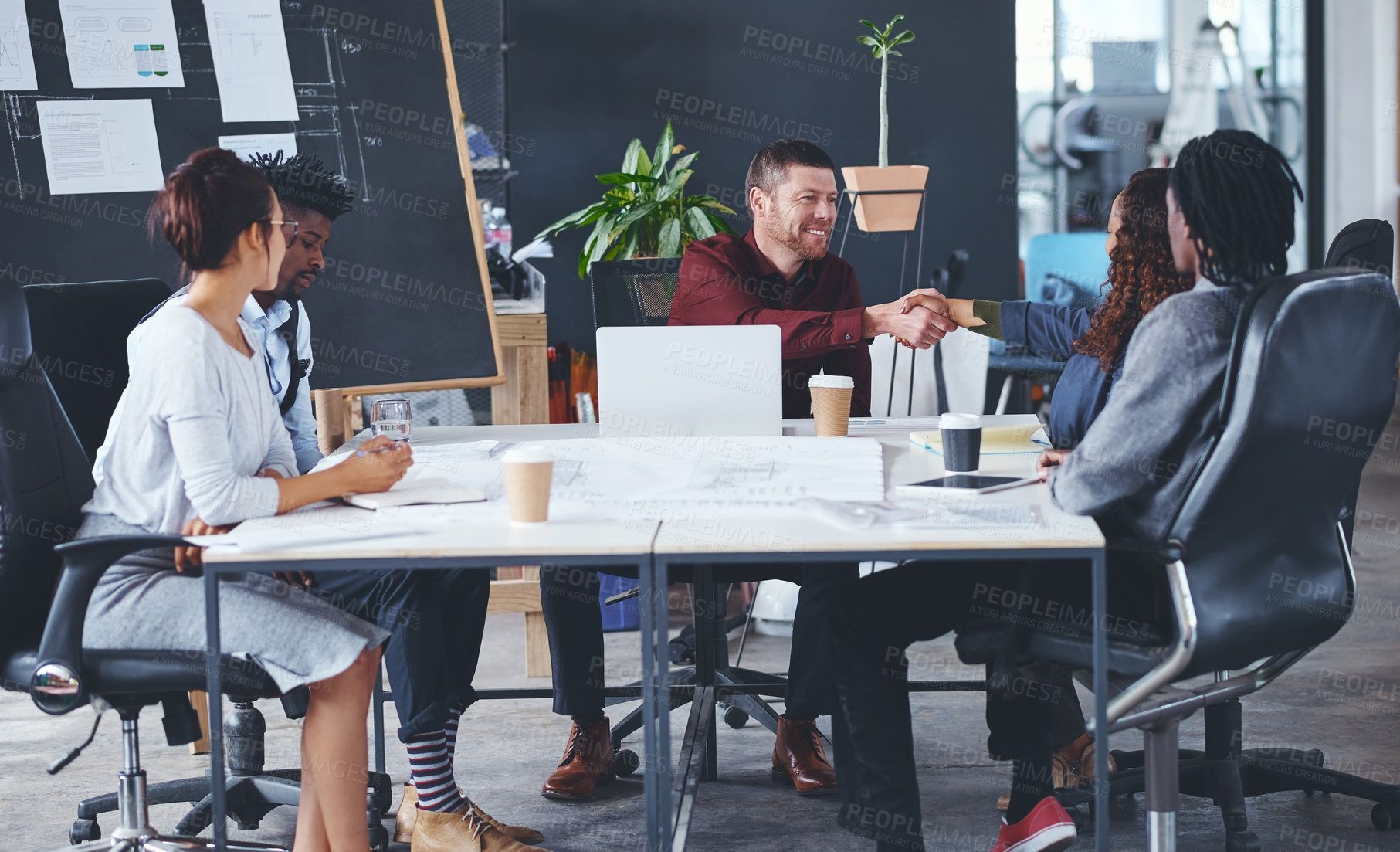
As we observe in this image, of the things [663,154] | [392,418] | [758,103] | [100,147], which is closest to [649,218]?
[663,154]

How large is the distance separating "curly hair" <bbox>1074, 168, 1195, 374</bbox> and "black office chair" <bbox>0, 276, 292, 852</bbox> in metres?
1.46

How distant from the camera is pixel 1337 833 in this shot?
7.38ft

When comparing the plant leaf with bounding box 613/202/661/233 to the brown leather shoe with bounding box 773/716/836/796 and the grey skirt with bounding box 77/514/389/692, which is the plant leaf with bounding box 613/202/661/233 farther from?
the grey skirt with bounding box 77/514/389/692

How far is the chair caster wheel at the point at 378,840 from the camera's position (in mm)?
2256

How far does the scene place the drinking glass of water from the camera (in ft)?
7.18

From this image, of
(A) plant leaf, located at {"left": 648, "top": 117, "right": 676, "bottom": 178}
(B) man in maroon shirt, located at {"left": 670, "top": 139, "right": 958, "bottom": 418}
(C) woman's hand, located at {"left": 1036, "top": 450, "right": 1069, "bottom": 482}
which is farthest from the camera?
(A) plant leaf, located at {"left": 648, "top": 117, "right": 676, "bottom": 178}

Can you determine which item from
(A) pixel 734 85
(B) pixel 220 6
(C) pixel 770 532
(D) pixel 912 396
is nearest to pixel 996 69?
(A) pixel 734 85

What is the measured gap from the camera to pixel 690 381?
7.38 feet

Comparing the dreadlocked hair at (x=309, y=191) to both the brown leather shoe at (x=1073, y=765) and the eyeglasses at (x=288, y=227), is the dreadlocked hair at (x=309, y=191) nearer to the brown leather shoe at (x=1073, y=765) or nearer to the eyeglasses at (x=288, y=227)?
the eyeglasses at (x=288, y=227)

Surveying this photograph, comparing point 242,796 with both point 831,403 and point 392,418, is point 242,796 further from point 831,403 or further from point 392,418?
point 831,403

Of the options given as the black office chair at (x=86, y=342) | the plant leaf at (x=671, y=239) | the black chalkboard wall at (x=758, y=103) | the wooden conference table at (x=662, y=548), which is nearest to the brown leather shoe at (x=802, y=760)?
the wooden conference table at (x=662, y=548)

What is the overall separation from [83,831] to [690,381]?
1.37 m

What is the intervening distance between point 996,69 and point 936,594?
12.1 feet

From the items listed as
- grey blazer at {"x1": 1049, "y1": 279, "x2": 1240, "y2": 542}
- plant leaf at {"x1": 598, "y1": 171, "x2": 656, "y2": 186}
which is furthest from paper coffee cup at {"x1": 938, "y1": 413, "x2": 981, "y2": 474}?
plant leaf at {"x1": 598, "y1": 171, "x2": 656, "y2": 186}
